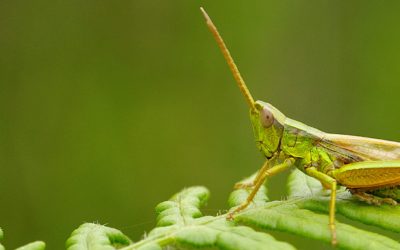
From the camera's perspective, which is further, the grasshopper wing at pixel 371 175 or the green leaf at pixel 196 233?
the grasshopper wing at pixel 371 175

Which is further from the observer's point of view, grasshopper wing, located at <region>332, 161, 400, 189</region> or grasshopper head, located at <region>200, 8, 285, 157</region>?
grasshopper head, located at <region>200, 8, 285, 157</region>

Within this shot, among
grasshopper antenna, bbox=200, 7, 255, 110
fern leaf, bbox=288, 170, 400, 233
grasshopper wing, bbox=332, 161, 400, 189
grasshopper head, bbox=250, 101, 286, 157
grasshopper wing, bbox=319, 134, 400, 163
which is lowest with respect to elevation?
fern leaf, bbox=288, 170, 400, 233

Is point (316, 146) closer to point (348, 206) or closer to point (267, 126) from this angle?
point (267, 126)

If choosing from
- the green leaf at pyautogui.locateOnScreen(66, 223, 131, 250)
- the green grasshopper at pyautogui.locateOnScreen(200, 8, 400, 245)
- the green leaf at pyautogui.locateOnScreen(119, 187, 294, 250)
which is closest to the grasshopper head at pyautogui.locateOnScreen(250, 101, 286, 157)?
the green grasshopper at pyautogui.locateOnScreen(200, 8, 400, 245)

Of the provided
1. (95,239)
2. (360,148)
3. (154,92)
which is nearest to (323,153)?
(360,148)

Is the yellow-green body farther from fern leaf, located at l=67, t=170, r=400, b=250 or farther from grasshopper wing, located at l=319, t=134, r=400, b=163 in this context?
fern leaf, located at l=67, t=170, r=400, b=250

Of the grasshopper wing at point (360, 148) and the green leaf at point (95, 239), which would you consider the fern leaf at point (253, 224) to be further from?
the grasshopper wing at point (360, 148)

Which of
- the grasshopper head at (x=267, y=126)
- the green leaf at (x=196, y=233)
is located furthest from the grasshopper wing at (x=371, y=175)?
the green leaf at (x=196, y=233)
